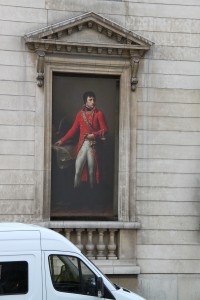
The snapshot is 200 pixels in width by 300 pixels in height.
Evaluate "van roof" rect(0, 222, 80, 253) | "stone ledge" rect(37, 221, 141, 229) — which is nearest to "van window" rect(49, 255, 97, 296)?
"van roof" rect(0, 222, 80, 253)

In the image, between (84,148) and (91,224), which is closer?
(91,224)

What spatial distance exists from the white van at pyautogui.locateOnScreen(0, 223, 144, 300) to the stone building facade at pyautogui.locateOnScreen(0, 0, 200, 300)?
5052mm

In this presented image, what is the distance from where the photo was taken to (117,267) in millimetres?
13469

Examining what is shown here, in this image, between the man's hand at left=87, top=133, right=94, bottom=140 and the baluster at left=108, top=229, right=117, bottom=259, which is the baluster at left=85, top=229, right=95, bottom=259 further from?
the man's hand at left=87, top=133, right=94, bottom=140

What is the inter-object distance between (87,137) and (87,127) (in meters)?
0.24

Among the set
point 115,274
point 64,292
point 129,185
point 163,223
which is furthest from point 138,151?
point 64,292

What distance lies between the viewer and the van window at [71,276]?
26.7 feet

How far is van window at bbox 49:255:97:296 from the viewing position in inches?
321

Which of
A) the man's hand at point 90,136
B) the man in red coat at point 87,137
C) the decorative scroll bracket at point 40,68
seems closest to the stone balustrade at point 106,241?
the man in red coat at point 87,137

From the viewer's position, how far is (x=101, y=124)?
45.9 ft

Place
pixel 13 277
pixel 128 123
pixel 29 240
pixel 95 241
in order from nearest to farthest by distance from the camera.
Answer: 1. pixel 13 277
2. pixel 29 240
3. pixel 95 241
4. pixel 128 123

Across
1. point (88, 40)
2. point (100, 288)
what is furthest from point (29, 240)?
point (88, 40)

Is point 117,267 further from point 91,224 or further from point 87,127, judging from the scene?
point 87,127

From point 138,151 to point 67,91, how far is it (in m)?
2.24
